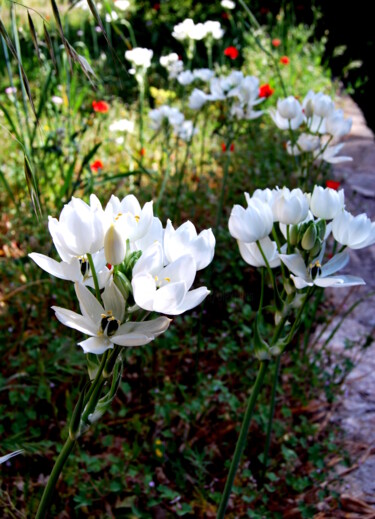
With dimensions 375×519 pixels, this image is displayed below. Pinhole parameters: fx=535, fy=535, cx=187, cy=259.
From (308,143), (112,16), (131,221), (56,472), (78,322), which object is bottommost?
(56,472)

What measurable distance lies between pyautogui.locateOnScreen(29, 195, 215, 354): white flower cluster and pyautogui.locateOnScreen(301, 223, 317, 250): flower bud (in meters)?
0.21

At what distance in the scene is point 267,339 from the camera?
2.24 m

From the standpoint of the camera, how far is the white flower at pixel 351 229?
1.02 m

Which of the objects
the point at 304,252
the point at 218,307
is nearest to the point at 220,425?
the point at 218,307

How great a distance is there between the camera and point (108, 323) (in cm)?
76

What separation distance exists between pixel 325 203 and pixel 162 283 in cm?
39

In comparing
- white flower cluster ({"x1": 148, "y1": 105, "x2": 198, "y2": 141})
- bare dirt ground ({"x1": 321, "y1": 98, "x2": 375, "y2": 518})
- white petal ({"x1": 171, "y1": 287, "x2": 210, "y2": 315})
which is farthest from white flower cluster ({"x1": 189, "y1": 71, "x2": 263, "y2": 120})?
white petal ({"x1": 171, "y1": 287, "x2": 210, "y2": 315})

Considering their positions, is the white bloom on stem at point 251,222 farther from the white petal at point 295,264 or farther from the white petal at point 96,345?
the white petal at point 96,345

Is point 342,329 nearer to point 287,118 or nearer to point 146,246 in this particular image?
point 287,118

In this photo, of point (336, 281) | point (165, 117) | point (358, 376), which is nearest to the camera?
point (336, 281)

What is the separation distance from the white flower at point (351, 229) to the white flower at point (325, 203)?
2 cm

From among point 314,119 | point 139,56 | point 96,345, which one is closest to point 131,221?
point 96,345

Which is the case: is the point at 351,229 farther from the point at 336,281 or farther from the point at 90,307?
the point at 90,307

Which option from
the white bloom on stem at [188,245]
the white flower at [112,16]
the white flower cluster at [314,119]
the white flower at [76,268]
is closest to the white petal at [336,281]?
the white bloom on stem at [188,245]
